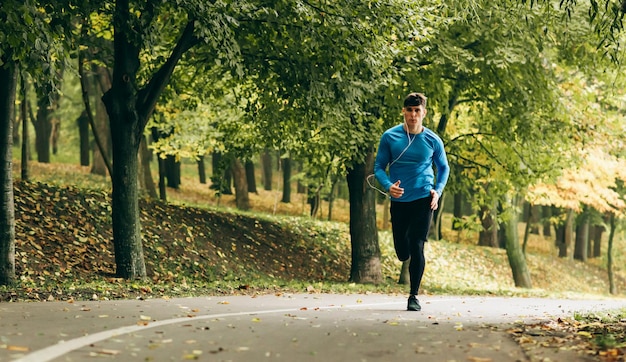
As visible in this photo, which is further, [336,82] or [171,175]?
[171,175]

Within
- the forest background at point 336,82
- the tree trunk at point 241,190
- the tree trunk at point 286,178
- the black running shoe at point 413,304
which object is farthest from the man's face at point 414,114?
the tree trunk at point 286,178

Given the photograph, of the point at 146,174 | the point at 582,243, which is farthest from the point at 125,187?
the point at 582,243

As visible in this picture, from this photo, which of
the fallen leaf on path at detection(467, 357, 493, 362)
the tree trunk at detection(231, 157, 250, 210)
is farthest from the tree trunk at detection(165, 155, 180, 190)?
the fallen leaf on path at detection(467, 357, 493, 362)

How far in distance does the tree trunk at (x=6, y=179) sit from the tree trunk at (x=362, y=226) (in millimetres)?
8821

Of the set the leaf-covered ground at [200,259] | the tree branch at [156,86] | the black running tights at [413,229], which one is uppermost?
the tree branch at [156,86]

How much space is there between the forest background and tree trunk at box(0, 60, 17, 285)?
2cm

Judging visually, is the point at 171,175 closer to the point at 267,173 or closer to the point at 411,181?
the point at 267,173

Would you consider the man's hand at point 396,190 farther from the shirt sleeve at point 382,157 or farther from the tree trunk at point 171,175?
the tree trunk at point 171,175

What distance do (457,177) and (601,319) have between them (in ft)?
37.4

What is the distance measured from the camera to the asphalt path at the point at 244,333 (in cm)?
521

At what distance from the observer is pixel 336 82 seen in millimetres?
13273

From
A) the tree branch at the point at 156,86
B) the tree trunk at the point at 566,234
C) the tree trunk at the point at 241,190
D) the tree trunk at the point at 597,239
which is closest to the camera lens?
the tree branch at the point at 156,86

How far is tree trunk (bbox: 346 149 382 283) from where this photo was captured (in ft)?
59.4

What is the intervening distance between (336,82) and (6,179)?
5361 mm
